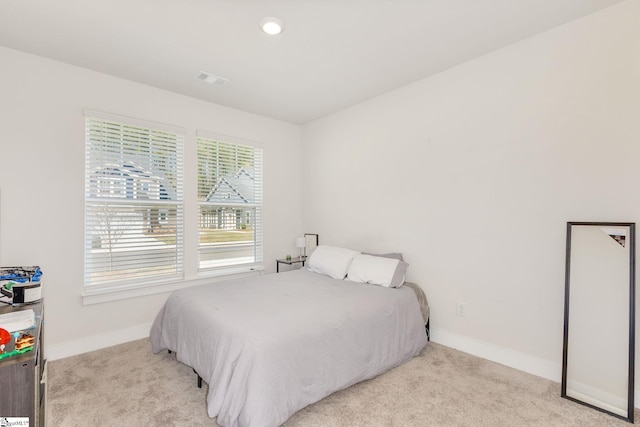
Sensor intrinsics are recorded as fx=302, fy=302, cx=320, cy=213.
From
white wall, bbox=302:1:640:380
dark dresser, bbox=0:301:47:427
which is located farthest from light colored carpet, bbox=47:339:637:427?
dark dresser, bbox=0:301:47:427

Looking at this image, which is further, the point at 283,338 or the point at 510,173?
the point at 510,173

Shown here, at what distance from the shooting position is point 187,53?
8.50 ft

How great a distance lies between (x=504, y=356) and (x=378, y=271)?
4.08 ft

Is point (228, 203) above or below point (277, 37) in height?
below

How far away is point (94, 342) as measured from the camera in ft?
9.51

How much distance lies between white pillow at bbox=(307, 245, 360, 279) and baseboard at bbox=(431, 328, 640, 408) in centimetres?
108

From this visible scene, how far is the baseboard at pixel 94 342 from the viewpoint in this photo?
2.70 metres

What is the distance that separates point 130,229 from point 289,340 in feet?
7.57

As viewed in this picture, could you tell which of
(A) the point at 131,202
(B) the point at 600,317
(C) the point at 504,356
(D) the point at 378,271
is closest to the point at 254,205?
(A) the point at 131,202

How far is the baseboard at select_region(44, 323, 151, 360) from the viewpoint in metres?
2.70

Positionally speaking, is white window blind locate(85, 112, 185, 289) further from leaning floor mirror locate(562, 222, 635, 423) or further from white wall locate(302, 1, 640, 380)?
leaning floor mirror locate(562, 222, 635, 423)

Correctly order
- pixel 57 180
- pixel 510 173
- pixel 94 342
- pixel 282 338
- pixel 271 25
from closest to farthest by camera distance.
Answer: pixel 282 338, pixel 271 25, pixel 510 173, pixel 57 180, pixel 94 342

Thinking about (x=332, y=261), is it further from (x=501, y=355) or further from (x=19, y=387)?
(x=19, y=387)

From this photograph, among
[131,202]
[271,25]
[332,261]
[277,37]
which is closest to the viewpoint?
[271,25]
